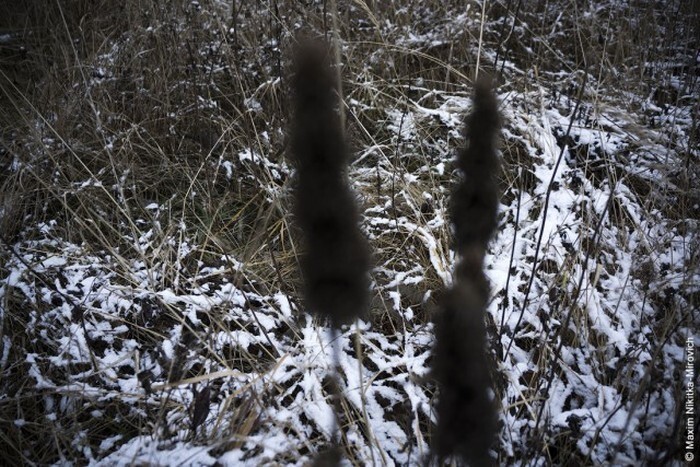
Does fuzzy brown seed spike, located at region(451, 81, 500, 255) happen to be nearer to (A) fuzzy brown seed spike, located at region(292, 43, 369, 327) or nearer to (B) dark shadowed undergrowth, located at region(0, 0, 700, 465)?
(B) dark shadowed undergrowth, located at region(0, 0, 700, 465)

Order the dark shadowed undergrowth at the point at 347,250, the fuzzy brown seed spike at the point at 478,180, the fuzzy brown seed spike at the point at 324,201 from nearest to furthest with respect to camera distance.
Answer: the fuzzy brown seed spike at the point at 324,201 → the fuzzy brown seed spike at the point at 478,180 → the dark shadowed undergrowth at the point at 347,250

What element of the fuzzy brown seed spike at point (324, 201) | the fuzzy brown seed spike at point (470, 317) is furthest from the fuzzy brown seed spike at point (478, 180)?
the fuzzy brown seed spike at point (324, 201)

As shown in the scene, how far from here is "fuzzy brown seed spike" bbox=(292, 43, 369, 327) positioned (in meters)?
0.67

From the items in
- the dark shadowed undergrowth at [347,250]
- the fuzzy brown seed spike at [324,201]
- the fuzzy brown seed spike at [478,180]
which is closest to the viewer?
the fuzzy brown seed spike at [324,201]

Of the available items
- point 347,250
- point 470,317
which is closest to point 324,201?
point 347,250

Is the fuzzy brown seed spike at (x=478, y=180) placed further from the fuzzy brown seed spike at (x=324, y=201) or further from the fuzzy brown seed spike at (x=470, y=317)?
the fuzzy brown seed spike at (x=324, y=201)

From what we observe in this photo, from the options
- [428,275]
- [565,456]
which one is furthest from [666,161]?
[565,456]

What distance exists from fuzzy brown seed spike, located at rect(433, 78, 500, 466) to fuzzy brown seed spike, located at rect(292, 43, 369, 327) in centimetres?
15

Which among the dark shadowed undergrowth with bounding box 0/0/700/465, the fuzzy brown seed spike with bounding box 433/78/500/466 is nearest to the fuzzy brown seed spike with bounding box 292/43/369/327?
the dark shadowed undergrowth with bounding box 0/0/700/465

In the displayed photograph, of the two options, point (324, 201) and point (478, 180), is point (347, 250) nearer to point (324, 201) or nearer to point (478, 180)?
point (324, 201)

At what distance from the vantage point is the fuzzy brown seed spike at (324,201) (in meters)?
0.67

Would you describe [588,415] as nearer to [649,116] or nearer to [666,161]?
[666,161]

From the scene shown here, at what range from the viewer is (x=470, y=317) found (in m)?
0.65

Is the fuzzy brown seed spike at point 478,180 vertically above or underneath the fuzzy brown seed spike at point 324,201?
above
